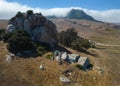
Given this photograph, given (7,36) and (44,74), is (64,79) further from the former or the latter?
(7,36)

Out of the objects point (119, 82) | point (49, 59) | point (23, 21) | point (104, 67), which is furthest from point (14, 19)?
point (119, 82)

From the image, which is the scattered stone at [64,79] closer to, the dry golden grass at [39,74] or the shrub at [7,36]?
the dry golden grass at [39,74]

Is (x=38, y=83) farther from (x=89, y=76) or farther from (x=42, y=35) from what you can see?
(x=42, y=35)

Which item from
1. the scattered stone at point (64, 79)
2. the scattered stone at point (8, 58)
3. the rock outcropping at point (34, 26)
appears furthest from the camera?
the rock outcropping at point (34, 26)

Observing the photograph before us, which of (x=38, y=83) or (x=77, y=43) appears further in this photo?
(x=77, y=43)

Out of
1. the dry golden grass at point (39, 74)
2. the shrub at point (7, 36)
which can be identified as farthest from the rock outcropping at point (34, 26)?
the dry golden grass at point (39, 74)

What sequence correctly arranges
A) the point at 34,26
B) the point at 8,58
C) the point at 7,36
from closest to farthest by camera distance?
the point at 8,58 < the point at 7,36 < the point at 34,26

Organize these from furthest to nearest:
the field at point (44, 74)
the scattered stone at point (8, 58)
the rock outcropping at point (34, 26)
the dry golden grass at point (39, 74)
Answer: the rock outcropping at point (34, 26) < the scattered stone at point (8, 58) < the field at point (44, 74) < the dry golden grass at point (39, 74)

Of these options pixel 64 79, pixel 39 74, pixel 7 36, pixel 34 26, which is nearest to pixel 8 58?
pixel 39 74
